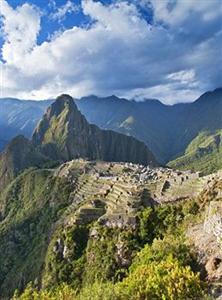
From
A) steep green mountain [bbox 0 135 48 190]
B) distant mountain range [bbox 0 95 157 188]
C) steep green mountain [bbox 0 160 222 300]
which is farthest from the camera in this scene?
distant mountain range [bbox 0 95 157 188]

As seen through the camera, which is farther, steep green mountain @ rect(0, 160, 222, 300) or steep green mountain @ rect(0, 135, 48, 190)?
steep green mountain @ rect(0, 135, 48, 190)

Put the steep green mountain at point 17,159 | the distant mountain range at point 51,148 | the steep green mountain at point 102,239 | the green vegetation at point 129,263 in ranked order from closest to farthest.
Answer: the green vegetation at point 129,263 → the steep green mountain at point 102,239 → the steep green mountain at point 17,159 → the distant mountain range at point 51,148

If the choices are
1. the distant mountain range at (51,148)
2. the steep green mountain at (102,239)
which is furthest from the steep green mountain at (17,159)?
the steep green mountain at (102,239)

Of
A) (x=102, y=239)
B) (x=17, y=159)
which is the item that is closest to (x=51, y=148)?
(x=17, y=159)

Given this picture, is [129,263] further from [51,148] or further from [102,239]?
[51,148]

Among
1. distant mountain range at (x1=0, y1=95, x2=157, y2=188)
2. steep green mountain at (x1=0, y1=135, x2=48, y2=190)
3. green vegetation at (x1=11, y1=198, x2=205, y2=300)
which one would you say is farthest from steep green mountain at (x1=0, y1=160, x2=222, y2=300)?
distant mountain range at (x1=0, y1=95, x2=157, y2=188)

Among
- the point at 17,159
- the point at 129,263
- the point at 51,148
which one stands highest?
the point at 51,148

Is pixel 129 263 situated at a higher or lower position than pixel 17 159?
lower

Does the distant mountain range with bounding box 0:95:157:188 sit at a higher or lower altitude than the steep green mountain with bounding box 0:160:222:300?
higher

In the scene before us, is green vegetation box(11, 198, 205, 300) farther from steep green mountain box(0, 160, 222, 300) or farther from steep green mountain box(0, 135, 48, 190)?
steep green mountain box(0, 135, 48, 190)

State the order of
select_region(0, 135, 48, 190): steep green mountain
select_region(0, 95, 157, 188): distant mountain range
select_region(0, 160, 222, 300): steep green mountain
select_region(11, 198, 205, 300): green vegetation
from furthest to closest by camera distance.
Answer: select_region(0, 95, 157, 188): distant mountain range, select_region(0, 135, 48, 190): steep green mountain, select_region(0, 160, 222, 300): steep green mountain, select_region(11, 198, 205, 300): green vegetation

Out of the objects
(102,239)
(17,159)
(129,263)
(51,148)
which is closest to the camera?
(129,263)

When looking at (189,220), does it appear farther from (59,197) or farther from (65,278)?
(59,197)

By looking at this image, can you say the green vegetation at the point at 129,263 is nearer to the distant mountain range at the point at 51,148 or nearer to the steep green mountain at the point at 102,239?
the steep green mountain at the point at 102,239
